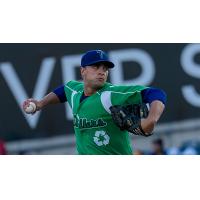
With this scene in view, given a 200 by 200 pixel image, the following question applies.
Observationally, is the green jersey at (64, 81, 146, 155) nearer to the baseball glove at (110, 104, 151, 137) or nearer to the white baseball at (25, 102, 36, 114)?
the baseball glove at (110, 104, 151, 137)

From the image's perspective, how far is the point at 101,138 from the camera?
23.4 feet

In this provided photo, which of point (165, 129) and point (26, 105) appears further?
point (165, 129)

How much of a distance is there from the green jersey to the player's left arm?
0.35 m

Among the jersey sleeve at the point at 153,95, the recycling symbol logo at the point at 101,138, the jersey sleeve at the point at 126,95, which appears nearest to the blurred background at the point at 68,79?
the recycling symbol logo at the point at 101,138

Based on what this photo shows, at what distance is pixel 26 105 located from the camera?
7688 millimetres

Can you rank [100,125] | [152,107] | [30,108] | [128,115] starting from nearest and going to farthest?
1. [152,107]
2. [128,115]
3. [100,125]
4. [30,108]

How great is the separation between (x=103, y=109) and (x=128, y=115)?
1.34 feet

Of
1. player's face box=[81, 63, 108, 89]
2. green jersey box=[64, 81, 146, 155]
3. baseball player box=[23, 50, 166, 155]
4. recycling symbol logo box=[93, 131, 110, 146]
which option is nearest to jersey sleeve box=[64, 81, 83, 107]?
baseball player box=[23, 50, 166, 155]

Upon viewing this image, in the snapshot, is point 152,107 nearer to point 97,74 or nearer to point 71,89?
point 97,74

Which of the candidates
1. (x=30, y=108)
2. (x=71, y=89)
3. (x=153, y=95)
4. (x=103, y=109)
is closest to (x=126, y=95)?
(x=103, y=109)
